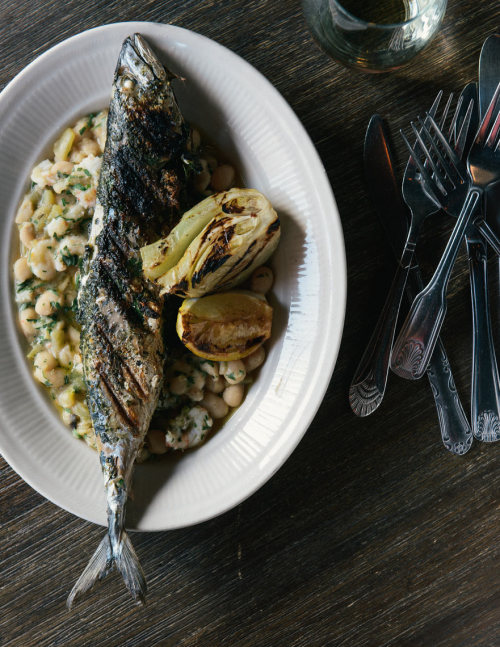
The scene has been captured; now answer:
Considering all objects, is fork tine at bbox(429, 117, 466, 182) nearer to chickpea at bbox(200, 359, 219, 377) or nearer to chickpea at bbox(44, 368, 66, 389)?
chickpea at bbox(200, 359, 219, 377)

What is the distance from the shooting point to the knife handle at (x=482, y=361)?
62.6 inches

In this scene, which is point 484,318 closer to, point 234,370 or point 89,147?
point 234,370

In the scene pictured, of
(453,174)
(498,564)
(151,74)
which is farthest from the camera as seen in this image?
(498,564)

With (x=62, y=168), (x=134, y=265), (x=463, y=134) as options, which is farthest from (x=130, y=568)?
(x=463, y=134)

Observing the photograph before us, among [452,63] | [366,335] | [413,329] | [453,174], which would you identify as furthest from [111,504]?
[452,63]

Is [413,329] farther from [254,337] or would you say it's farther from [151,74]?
[151,74]

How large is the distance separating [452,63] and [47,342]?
1469mm

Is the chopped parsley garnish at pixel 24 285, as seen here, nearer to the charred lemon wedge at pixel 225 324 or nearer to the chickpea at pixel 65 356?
the chickpea at pixel 65 356

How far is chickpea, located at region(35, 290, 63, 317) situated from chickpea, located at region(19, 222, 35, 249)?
157mm

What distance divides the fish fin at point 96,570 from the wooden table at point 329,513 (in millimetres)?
228

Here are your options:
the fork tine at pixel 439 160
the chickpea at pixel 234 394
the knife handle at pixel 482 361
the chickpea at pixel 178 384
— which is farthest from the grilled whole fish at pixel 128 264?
the knife handle at pixel 482 361

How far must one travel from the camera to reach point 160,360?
→ 1436 mm

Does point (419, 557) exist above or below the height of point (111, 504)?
below

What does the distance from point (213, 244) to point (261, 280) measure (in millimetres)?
224
